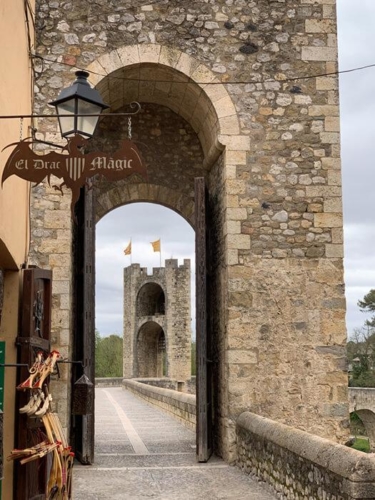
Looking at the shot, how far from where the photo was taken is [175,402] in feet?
47.5

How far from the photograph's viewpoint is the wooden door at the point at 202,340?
8250 millimetres

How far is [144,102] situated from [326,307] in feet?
14.3

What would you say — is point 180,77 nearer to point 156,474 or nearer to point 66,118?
point 66,118

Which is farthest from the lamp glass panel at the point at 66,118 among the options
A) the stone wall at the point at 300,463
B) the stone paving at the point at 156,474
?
the stone paving at the point at 156,474

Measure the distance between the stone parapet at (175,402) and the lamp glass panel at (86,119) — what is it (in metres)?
8.06

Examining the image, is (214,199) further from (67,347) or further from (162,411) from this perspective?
(162,411)

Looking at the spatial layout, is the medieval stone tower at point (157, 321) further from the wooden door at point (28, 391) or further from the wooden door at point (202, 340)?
the wooden door at point (28, 391)

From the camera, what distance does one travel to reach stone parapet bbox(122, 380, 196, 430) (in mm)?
12391

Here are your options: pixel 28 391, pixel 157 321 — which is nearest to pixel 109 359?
pixel 157 321

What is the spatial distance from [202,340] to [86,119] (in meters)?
4.26

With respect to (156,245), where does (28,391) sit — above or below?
below

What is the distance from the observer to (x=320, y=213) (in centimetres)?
832

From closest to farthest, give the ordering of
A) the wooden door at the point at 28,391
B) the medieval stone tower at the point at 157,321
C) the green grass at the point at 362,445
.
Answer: the wooden door at the point at 28,391 < the green grass at the point at 362,445 < the medieval stone tower at the point at 157,321

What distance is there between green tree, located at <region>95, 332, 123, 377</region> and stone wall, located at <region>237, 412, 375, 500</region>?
43024 millimetres
